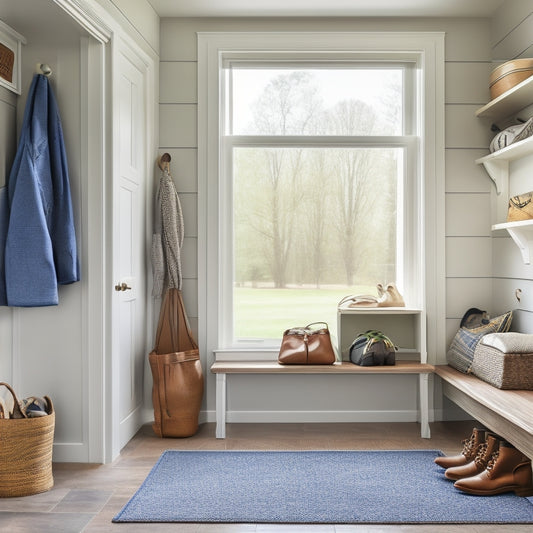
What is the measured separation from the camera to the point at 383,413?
3.85 metres

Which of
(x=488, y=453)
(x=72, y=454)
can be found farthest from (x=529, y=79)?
(x=72, y=454)

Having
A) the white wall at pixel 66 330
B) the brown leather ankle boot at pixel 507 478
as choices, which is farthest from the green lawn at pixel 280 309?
the brown leather ankle boot at pixel 507 478

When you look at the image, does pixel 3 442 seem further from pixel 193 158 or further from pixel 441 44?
pixel 441 44

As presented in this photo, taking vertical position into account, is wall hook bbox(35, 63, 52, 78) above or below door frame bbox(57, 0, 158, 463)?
above

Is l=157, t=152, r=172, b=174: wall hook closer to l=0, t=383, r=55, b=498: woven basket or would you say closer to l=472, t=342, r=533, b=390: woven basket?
l=0, t=383, r=55, b=498: woven basket

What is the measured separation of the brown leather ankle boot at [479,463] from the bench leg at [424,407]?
0.71 meters

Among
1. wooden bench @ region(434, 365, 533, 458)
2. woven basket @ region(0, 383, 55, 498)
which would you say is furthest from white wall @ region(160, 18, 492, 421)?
woven basket @ region(0, 383, 55, 498)

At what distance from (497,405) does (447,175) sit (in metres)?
1.67

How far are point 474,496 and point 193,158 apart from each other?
8.21ft

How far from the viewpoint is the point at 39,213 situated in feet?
9.28

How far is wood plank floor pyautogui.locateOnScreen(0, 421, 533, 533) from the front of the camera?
7.69 feet

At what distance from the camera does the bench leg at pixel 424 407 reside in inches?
139

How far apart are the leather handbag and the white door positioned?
34.9 inches

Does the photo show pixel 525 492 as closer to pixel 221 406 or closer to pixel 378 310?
pixel 378 310
